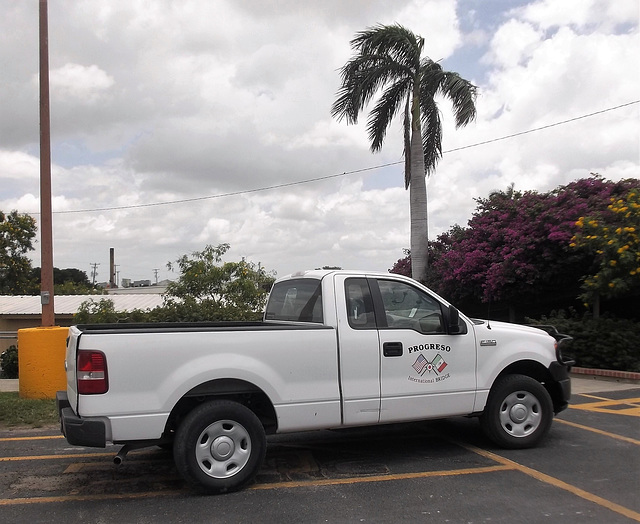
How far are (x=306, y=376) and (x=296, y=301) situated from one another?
118 cm

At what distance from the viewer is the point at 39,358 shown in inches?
351

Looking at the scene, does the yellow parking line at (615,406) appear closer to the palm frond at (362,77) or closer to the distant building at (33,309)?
the palm frond at (362,77)

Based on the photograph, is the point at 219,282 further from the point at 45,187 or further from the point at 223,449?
the point at 223,449

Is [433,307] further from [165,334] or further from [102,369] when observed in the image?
[102,369]

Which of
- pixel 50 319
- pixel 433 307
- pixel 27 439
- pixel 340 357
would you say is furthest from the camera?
pixel 50 319

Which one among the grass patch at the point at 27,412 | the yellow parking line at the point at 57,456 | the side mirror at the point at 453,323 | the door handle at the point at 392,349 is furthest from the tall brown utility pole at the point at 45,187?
the side mirror at the point at 453,323

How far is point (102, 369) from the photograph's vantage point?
4.48m

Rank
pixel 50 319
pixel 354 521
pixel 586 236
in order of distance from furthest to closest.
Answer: pixel 586 236 → pixel 50 319 → pixel 354 521

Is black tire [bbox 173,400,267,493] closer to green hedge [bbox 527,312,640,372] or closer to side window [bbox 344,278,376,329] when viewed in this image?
side window [bbox 344,278,376,329]

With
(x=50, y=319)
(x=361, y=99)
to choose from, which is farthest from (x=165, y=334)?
(x=361, y=99)

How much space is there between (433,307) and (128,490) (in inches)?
128

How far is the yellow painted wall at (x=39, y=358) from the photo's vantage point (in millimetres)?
8875

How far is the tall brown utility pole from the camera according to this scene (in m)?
9.11

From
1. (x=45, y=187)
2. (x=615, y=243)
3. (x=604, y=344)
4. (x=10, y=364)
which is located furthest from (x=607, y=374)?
(x=10, y=364)
